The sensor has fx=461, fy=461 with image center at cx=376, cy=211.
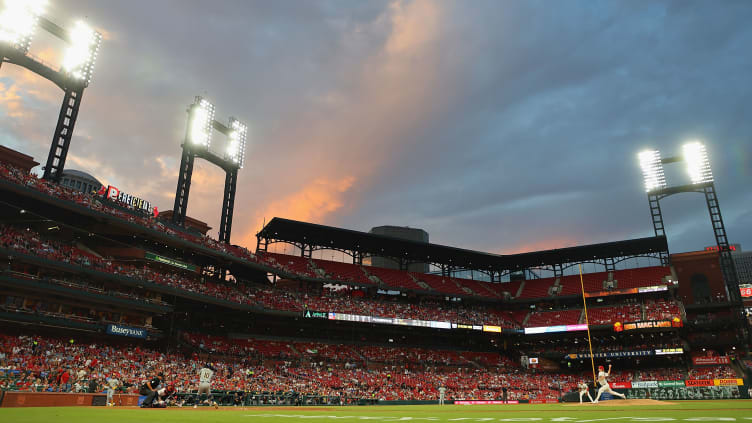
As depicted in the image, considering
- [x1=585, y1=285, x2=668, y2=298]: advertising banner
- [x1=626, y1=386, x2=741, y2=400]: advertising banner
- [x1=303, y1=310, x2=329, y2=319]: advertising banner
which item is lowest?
[x1=626, y1=386, x2=741, y2=400]: advertising banner

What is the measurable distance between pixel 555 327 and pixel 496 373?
35.1 feet

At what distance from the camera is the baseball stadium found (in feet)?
110

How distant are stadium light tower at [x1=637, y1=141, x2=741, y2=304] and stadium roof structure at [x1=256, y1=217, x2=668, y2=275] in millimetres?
6154

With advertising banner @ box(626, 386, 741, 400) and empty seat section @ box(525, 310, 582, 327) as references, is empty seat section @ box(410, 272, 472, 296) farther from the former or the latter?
advertising banner @ box(626, 386, 741, 400)

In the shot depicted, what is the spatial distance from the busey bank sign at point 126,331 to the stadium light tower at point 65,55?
582 inches

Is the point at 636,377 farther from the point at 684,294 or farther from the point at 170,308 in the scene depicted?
the point at 170,308

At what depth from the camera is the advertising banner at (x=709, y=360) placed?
2117 inches

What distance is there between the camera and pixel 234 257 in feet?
167

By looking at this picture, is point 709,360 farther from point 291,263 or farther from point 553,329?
point 291,263

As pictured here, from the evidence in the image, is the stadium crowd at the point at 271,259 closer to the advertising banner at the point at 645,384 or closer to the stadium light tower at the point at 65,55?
the stadium light tower at the point at 65,55

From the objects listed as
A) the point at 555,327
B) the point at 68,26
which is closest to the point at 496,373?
the point at 555,327

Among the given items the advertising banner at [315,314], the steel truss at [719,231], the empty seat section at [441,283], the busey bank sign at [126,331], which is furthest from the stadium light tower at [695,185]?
the busey bank sign at [126,331]

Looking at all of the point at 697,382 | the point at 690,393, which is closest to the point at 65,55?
the point at 690,393

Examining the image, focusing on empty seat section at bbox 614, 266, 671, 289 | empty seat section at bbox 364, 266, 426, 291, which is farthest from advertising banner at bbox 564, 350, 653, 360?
empty seat section at bbox 364, 266, 426, 291
